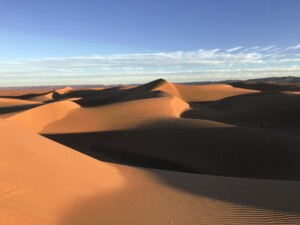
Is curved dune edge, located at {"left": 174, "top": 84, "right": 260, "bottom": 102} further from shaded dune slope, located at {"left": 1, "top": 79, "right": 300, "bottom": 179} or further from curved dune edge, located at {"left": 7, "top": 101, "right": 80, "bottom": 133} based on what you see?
curved dune edge, located at {"left": 7, "top": 101, "right": 80, "bottom": 133}

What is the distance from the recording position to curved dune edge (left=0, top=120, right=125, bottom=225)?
6156mm

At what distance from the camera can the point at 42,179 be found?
8117 mm

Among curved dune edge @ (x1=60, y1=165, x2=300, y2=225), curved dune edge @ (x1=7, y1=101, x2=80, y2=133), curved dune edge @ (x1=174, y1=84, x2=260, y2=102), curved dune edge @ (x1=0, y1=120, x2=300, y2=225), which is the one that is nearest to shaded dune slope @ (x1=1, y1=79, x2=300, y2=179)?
curved dune edge @ (x1=7, y1=101, x2=80, y2=133)

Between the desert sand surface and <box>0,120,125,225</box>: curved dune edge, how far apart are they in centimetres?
3

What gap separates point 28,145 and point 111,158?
6577 mm

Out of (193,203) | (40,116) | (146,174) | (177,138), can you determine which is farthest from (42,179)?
(40,116)

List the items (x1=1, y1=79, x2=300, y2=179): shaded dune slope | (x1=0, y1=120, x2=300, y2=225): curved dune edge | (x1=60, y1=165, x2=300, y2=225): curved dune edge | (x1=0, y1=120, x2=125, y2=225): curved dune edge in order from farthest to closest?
(x1=1, y1=79, x2=300, y2=179): shaded dune slope
(x1=60, y1=165, x2=300, y2=225): curved dune edge
(x1=0, y1=120, x2=300, y2=225): curved dune edge
(x1=0, y1=120, x2=125, y2=225): curved dune edge

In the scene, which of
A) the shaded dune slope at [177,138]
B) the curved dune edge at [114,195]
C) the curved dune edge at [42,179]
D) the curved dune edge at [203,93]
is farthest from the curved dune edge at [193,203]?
the curved dune edge at [203,93]

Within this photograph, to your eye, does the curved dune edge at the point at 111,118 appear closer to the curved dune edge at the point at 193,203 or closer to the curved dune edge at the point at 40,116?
the curved dune edge at the point at 40,116

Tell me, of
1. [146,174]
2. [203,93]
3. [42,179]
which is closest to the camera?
[42,179]

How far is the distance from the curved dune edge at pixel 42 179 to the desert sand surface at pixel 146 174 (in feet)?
0.08

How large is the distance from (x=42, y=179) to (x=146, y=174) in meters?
4.36

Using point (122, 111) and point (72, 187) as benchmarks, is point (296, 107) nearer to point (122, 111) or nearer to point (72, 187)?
point (122, 111)

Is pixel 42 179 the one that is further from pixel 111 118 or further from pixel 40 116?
pixel 40 116
